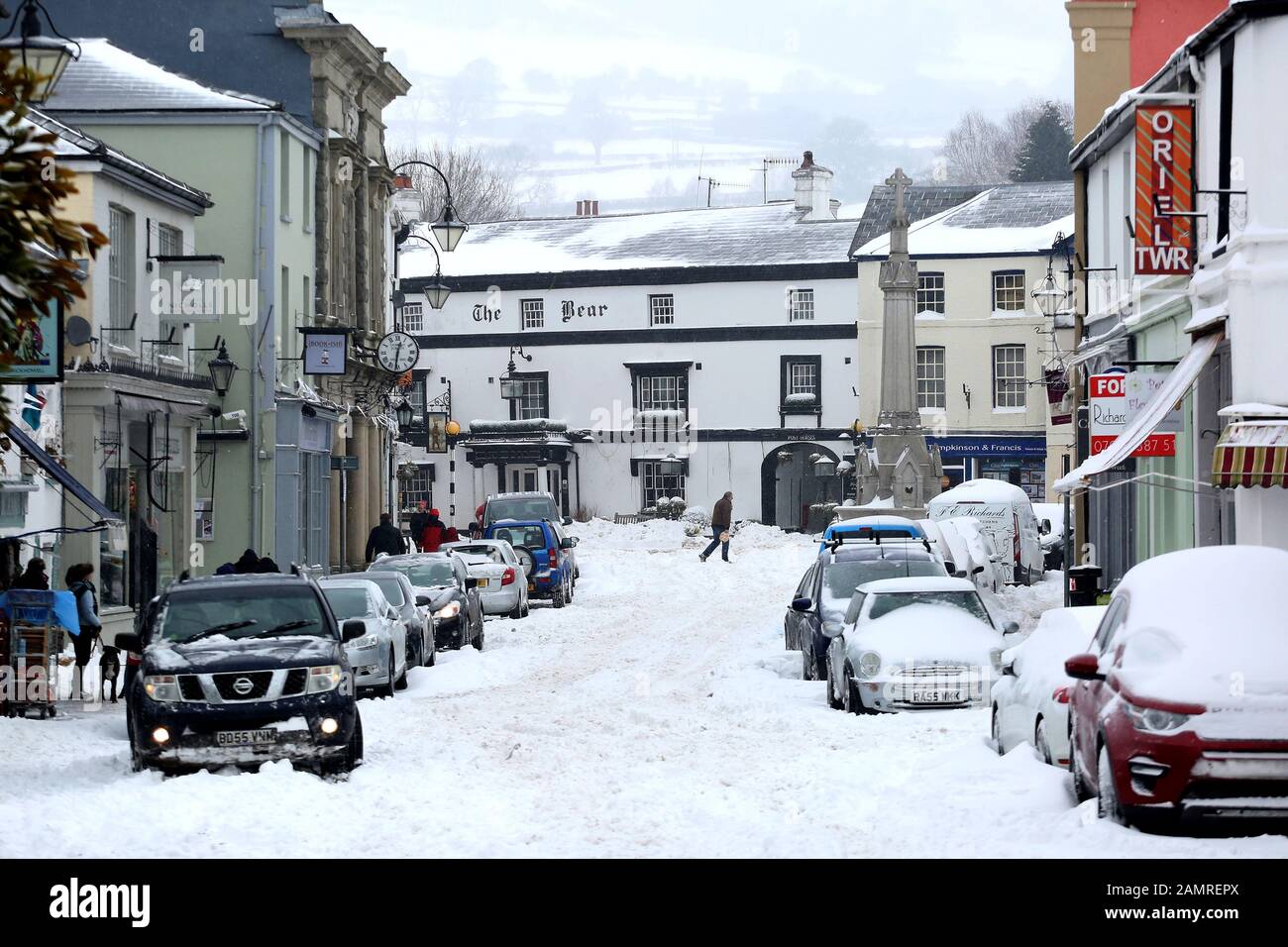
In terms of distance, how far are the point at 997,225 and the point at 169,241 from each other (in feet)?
132

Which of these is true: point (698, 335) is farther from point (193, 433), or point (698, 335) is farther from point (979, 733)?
point (979, 733)

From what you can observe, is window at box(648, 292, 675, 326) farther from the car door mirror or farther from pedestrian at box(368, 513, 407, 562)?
the car door mirror

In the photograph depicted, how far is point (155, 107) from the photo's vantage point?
121ft

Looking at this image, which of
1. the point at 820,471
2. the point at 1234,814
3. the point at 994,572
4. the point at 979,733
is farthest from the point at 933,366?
the point at 1234,814

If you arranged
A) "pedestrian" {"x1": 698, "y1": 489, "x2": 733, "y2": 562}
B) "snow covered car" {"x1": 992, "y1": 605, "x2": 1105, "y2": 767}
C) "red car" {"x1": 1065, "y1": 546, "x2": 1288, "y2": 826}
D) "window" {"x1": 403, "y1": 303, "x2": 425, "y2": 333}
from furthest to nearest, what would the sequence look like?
"window" {"x1": 403, "y1": 303, "x2": 425, "y2": 333}, "pedestrian" {"x1": 698, "y1": 489, "x2": 733, "y2": 562}, "snow covered car" {"x1": 992, "y1": 605, "x2": 1105, "y2": 767}, "red car" {"x1": 1065, "y1": 546, "x2": 1288, "y2": 826}

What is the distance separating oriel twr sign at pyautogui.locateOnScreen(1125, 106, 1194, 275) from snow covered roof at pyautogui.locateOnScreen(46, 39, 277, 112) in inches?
732

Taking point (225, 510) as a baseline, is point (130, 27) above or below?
above

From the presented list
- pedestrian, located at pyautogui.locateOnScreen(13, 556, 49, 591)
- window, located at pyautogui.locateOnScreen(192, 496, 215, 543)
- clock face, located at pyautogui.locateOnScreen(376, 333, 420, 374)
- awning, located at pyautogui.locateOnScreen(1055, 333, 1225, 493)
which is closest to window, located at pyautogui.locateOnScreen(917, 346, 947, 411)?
clock face, located at pyautogui.locateOnScreen(376, 333, 420, 374)

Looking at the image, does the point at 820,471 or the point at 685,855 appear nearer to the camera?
the point at 685,855

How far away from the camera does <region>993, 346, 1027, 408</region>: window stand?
66.1 m

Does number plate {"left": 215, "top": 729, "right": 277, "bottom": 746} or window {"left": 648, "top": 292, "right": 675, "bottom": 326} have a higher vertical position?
window {"left": 648, "top": 292, "right": 675, "bottom": 326}

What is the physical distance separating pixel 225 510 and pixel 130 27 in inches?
429

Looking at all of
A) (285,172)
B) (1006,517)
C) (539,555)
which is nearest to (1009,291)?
(1006,517)

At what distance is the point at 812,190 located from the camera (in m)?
73.5
